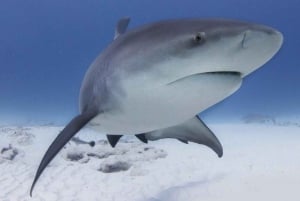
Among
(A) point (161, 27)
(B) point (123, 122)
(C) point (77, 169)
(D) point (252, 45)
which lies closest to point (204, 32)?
(D) point (252, 45)

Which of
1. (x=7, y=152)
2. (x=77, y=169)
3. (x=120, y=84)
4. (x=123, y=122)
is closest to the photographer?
(x=120, y=84)

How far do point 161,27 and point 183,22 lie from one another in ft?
0.62

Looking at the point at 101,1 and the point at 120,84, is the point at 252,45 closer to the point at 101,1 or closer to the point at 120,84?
the point at 120,84

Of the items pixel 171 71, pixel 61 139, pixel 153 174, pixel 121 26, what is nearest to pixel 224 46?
pixel 171 71

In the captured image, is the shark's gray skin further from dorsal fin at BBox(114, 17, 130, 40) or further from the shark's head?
dorsal fin at BBox(114, 17, 130, 40)

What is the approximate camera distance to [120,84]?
2428mm

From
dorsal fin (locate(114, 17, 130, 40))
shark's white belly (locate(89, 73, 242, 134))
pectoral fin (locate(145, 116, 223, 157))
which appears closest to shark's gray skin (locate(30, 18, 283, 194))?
shark's white belly (locate(89, 73, 242, 134))

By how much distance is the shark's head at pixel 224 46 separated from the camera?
1711 millimetres

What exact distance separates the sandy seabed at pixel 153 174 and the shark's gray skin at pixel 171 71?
1.73m

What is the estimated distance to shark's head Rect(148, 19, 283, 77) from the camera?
5.61 feet

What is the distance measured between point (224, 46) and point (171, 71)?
0.38 meters

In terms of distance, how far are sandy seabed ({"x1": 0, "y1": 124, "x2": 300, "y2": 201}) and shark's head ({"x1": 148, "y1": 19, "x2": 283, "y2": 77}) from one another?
2.54m

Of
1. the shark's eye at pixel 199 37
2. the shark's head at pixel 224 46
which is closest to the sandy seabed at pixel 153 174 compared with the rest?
the shark's head at pixel 224 46

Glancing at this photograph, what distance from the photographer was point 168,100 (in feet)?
7.47
